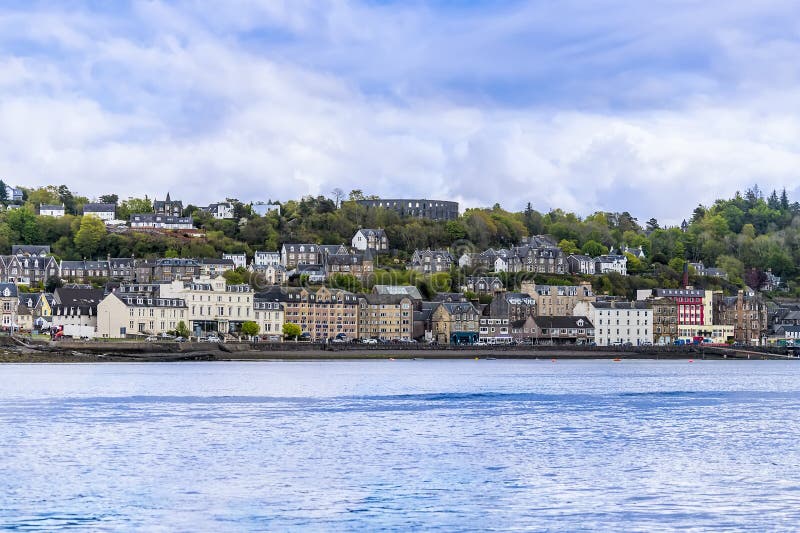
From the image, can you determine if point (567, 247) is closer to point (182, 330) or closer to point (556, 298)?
point (556, 298)

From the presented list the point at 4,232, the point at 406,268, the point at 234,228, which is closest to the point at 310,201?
the point at 234,228

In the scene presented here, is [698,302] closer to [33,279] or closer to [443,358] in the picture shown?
[443,358]

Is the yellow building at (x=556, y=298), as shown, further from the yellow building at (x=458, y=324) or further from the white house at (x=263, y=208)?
the white house at (x=263, y=208)

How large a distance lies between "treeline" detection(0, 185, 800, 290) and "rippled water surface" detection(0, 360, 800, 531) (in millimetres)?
105353

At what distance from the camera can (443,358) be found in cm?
11638

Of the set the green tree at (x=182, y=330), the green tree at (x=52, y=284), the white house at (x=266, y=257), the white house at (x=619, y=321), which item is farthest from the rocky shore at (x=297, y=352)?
the white house at (x=266, y=257)

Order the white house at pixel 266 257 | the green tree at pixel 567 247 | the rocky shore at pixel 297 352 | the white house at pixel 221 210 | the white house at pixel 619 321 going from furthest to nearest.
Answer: the white house at pixel 221 210 < the green tree at pixel 567 247 < the white house at pixel 266 257 < the white house at pixel 619 321 < the rocky shore at pixel 297 352

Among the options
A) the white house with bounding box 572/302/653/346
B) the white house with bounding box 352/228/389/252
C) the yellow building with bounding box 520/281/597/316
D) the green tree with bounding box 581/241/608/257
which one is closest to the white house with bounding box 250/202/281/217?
the white house with bounding box 352/228/389/252

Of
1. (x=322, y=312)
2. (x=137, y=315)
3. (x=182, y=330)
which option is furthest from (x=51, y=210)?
(x=182, y=330)

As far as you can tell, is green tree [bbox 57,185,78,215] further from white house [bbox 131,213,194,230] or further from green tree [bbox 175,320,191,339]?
green tree [bbox 175,320,191,339]

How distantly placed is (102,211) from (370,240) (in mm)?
41217

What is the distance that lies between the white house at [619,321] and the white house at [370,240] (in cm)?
4385

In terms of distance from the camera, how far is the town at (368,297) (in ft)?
383

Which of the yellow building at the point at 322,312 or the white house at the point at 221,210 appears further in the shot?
the white house at the point at 221,210
